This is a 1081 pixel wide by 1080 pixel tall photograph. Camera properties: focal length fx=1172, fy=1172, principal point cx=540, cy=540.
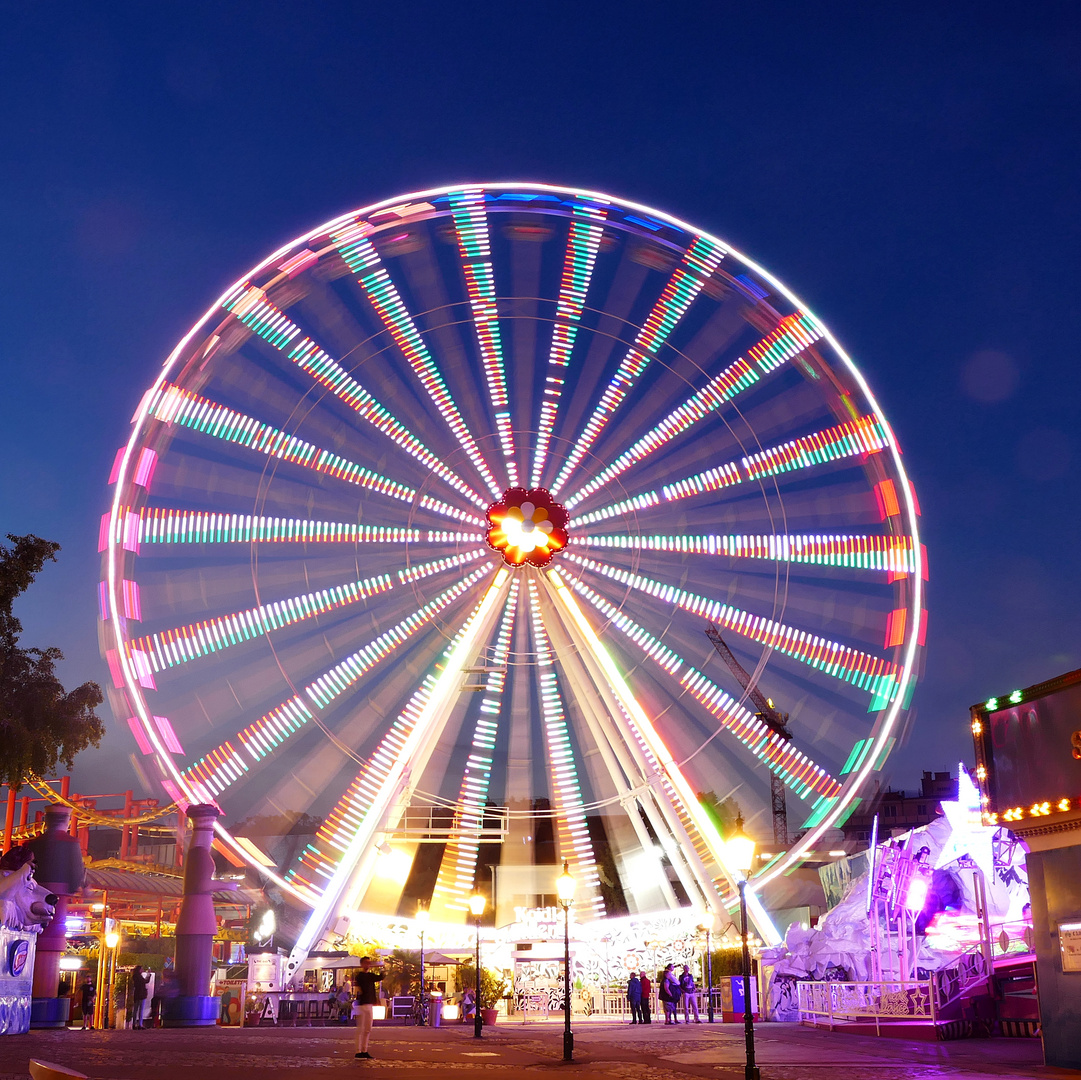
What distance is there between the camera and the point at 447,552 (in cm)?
2108

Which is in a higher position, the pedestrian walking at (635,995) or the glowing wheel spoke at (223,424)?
the glowing wheel spoke at (223,424)

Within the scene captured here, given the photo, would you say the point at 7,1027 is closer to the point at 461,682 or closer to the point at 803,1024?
the point at 461,682

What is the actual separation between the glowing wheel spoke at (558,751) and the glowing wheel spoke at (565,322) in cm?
267

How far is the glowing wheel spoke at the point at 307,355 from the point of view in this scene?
20.4m

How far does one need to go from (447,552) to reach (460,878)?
6.47m

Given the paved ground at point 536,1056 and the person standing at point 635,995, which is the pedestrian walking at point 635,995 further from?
the paved ground at point 536,1056

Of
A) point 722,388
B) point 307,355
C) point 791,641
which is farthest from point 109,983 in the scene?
point 722,388

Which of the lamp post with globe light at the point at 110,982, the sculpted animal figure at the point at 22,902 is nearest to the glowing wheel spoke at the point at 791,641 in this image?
the sculpted animal figure at the point at 22,902

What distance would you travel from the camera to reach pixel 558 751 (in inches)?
845

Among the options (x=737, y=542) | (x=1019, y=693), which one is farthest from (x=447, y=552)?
(x=1019, y=693)

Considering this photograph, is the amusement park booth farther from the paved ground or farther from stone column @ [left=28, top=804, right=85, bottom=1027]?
stone column @ [left=28, top=804, right=85, bottom=1027]

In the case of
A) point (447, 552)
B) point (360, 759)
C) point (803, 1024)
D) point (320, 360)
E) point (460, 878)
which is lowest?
point (803, 1024)

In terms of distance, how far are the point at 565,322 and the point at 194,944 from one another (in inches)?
517

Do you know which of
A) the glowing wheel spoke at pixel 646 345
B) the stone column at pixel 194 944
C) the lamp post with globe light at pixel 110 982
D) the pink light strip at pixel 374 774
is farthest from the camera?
the lamp post with globe light at pixel 110 982
